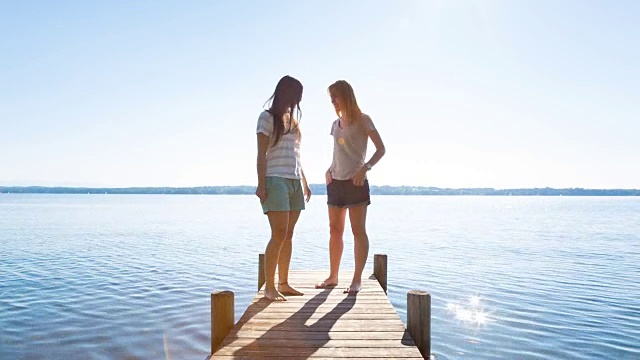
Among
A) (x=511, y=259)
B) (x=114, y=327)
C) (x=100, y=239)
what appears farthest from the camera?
(x=100, y=239)

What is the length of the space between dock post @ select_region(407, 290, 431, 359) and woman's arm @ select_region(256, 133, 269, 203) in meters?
2.15

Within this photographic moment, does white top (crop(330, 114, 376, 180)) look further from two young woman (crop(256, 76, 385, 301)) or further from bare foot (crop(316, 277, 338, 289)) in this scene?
bare foot (crop(316, 277, 338, 289))

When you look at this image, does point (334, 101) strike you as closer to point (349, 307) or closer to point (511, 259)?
point (349, 307)

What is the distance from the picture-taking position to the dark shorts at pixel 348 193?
671 centimetres

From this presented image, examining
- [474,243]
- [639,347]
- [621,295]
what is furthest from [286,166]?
[474,243]

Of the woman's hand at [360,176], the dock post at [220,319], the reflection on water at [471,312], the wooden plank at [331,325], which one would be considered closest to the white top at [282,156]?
the woman's hand at [360,176]

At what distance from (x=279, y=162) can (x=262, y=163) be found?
0.79 feet

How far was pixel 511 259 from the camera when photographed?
2141 centimetres

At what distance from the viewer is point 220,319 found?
517cm

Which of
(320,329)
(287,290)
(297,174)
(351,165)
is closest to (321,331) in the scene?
(320,329)

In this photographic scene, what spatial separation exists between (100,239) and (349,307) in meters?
25.5

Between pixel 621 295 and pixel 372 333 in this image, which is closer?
pixel 372 333

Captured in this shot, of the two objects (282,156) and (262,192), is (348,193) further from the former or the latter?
(262,192)

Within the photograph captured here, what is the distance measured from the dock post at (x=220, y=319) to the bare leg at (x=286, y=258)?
142 cm
